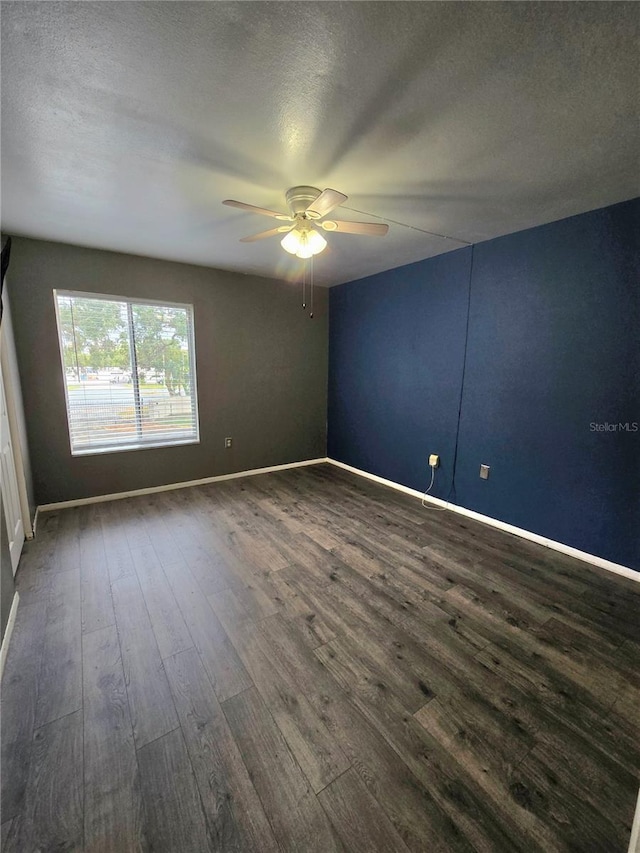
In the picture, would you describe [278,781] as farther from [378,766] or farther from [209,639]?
[209,639]

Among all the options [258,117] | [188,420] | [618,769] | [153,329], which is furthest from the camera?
[188,420]

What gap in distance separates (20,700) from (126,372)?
282 centimetres

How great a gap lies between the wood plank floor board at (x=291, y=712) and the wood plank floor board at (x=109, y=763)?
1.64 feet

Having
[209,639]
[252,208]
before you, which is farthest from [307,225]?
[209,639]

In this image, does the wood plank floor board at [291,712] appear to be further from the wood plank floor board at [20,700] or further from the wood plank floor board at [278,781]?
the wood plank floor board at [20,700]

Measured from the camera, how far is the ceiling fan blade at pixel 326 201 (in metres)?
1.56

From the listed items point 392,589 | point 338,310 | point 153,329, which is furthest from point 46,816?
point 338,310

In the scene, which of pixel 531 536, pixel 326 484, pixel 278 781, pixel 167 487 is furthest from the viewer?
pixel 326 484

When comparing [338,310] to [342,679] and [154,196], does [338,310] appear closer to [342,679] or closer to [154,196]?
[154,196]

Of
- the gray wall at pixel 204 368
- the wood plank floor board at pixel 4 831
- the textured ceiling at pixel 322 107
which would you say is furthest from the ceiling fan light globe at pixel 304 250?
the wood plank floor board at pixel 4 831

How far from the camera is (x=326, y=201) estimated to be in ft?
5.42

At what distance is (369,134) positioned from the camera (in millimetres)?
1545

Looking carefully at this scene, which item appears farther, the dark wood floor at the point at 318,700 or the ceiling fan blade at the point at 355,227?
the ceiling fan blade at the point at 355,227

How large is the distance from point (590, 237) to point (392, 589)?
2757mm
